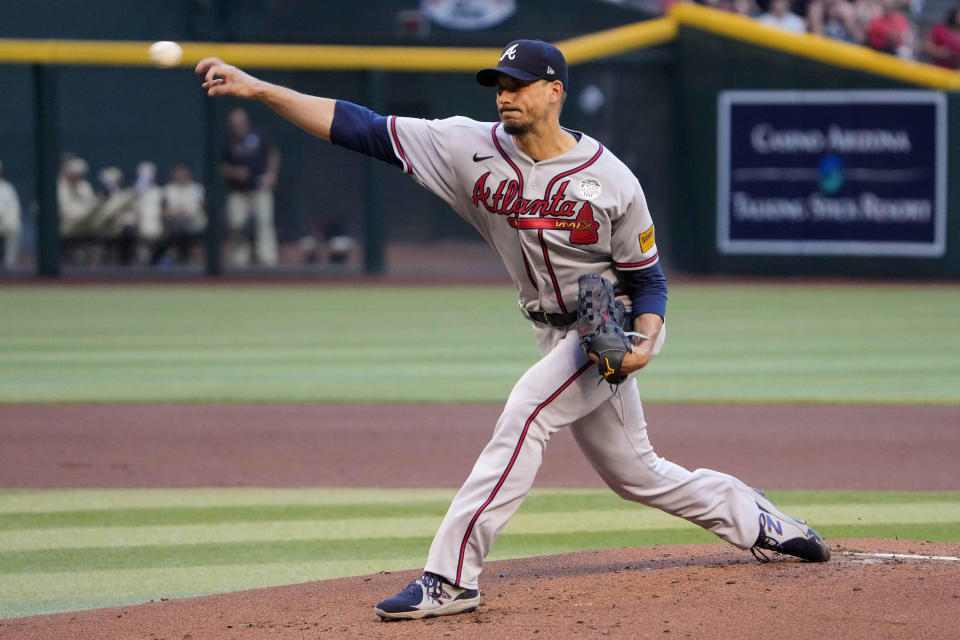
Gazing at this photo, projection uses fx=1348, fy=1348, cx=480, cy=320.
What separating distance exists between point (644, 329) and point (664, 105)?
45.2 ft

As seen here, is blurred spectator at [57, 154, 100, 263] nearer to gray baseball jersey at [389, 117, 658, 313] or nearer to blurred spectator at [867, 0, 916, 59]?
blurred spectator at [867, 0, 916, 59]

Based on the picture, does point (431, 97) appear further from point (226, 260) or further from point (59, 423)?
point (59, 423)

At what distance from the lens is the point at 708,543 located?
5.02 m

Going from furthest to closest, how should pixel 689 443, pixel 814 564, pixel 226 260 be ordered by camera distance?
1. pixel 226 260
2. pixel 689 443
3. pixel 814 564

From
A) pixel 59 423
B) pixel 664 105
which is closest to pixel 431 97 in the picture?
pixel 664 105

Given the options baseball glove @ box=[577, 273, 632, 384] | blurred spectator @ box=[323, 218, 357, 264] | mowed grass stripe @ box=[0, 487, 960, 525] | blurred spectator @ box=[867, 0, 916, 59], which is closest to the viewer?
baseball glove @ box=[577, 273, 632, 384]

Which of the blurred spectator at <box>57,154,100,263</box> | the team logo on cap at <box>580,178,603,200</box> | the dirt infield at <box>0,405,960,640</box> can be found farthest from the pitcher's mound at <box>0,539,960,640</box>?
the blurred spectator at <box>57,154,100,263</box>

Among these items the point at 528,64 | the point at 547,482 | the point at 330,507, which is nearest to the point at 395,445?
the point at 547,482

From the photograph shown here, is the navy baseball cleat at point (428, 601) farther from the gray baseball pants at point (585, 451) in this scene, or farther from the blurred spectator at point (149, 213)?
the blurred spectator at point (149, 213)

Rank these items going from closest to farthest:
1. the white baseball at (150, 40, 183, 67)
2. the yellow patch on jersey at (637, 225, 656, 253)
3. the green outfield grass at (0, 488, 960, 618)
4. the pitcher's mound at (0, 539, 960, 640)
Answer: the pitcher's mound at (0, 539, 960, 640) < the yellow patch on jersey at (637, 225, 656, 253) < the white baseball at (150, 40, 183, 67) < the green outfield grass at (0, 488, 960, 618)

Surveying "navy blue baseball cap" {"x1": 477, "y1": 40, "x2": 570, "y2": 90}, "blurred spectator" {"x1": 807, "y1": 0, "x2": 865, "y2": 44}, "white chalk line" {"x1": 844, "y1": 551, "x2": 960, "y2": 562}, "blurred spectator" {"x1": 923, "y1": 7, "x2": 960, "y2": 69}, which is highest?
"blurred spectator" {"x1": 807, "y1": 0, "x2": 865, "y2": 44}

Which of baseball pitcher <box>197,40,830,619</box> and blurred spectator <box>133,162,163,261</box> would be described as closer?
baseball pitcher <box>197,40,830,619</box>

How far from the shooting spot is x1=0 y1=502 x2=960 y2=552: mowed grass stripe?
5160mm

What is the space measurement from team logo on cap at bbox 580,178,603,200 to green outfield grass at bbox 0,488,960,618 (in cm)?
158
